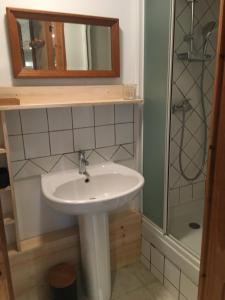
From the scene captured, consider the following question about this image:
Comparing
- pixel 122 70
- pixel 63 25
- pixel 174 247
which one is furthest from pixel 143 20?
pixel 174 247

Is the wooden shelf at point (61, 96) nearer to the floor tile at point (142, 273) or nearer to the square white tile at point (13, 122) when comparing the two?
the square white tile at point (13, 122)

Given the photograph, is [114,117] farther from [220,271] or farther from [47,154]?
[220,271]

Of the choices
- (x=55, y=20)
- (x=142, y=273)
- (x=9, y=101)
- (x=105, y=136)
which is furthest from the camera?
(x=142, y=273)

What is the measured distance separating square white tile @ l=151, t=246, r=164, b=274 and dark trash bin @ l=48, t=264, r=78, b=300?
23.0 inches

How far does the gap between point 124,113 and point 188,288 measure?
1.18 m

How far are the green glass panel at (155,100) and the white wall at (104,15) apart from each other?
0.28 feet

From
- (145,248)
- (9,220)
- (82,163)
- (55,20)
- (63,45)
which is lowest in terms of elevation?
(145,248)

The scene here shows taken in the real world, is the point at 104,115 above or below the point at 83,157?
above

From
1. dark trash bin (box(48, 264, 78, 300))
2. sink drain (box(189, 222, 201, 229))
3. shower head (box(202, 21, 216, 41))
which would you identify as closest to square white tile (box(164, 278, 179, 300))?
sink drain (box(189, 222, 201, 229))

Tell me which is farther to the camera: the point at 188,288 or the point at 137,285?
the point at 137,285

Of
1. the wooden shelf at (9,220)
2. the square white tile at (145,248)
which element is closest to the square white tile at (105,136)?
the wooden shelf at (9,220)

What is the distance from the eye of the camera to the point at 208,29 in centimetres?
179

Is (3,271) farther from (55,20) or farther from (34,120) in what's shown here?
(55,20)

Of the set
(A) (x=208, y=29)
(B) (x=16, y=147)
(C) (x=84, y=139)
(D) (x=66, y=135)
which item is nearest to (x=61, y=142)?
(D) (x=66, y=135)
